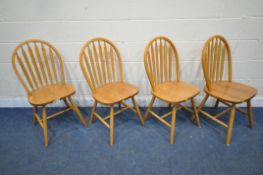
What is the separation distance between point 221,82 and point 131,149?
43.6 inches

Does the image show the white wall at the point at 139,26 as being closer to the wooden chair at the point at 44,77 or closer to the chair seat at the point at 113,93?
the wooden chair at the point at 44,77

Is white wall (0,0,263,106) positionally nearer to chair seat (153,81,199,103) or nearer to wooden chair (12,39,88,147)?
wooden chair (12,39,88,147)

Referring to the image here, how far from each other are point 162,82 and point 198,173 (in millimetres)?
889

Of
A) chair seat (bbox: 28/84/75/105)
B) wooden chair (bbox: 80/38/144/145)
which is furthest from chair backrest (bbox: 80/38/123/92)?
chair seat (bbox: 28/84/75/105)

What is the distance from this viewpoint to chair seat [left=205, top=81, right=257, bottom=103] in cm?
155

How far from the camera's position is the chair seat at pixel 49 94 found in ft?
5.34

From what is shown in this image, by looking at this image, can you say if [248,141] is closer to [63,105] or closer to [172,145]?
[172,145]

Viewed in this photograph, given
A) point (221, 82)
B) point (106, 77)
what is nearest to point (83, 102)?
point (106, 77)

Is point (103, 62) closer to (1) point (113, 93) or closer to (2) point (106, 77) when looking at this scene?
(2) point (106, 77)

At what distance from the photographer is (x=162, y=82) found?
6.29 ft

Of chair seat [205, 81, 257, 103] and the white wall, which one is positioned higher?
the white wall

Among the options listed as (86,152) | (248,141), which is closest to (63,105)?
(86,152)

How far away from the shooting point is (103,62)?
191 cm

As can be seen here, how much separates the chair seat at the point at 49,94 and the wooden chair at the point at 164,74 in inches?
30.8
